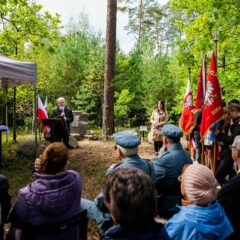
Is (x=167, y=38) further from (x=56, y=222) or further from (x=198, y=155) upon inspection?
(x=56, y=222)

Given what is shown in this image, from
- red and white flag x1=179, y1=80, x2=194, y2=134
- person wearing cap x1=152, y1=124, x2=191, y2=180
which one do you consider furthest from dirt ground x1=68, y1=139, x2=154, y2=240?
red and white flag x1=179, y1=80, x2=194, y2=134

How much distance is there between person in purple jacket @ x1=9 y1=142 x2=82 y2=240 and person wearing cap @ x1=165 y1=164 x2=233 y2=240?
0.87 metres

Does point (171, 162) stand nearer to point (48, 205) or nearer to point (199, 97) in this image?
point (48, 205)

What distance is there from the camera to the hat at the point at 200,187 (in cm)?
194

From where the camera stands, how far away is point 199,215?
1.90 meters

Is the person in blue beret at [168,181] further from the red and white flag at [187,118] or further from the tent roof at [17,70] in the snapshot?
the tent roof at [17,70]

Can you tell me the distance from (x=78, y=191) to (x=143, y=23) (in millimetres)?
26861

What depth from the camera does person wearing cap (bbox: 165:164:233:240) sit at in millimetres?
1865

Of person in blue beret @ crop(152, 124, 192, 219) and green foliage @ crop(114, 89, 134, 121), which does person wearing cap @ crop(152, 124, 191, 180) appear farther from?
green foliage @ crop(114, 89, 134, 121)

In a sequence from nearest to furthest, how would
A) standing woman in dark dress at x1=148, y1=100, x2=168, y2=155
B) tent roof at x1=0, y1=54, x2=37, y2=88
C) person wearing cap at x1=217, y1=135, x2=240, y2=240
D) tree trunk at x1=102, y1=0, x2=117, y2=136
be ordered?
person wearing cap at x1=217, y1=135, x2=240, y2=240
tent roof at x1=0, y1=54, x2=37, y2=88
standing woman in dark dress at x1=148, y1=100, x2=168, y2=155
tree trunk at x1=102, y1=0, x2=117, y2=136

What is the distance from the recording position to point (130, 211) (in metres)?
1.49

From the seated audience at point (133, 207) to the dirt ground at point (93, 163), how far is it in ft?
7.66

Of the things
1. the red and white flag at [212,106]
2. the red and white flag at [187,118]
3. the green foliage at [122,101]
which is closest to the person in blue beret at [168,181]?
the red and white flag at [212,106]

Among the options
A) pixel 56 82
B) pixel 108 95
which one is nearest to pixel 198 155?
pixel 108 95
